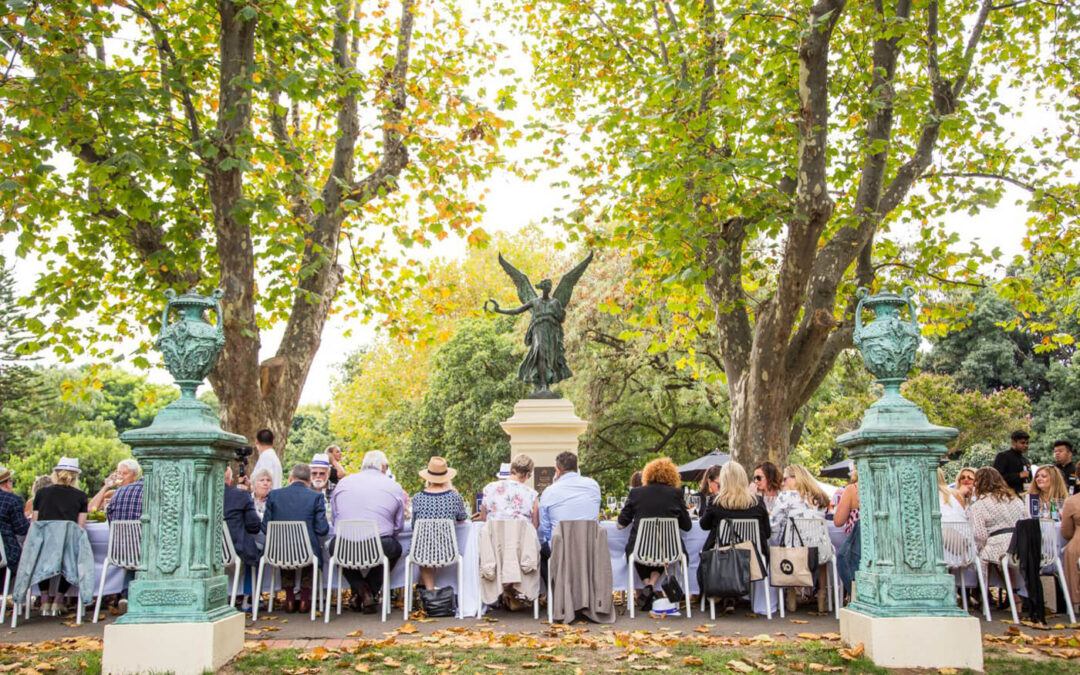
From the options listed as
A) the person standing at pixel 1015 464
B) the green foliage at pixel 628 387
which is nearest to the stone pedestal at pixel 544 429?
the person standing at pixel 1015 464

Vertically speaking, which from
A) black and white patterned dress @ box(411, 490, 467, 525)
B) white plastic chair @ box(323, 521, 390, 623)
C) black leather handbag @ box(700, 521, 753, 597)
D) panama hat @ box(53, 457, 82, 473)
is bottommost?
black leather handbag @ box(700, 521, 753, 597)

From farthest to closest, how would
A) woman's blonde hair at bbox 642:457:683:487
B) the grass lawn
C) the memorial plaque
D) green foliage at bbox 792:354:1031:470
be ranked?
1. green foliage at bbox 792:354:1031:470
2. the memorial plaque
3. woman's blonde hair at bbox 642:457:683:487
4. the grass lawn

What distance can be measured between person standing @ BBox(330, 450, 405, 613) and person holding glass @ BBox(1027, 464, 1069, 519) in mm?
6222

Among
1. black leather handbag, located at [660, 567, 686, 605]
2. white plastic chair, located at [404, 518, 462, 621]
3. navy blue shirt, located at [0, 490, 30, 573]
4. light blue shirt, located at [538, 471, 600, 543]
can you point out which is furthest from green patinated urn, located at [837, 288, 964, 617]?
navy blue shirt, located at [0, 490, 30, 573]

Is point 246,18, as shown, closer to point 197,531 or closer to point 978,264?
point 197,531

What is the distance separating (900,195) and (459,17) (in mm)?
7215

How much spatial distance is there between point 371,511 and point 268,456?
221 cm

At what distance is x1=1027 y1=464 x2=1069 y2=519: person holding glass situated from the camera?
8.75 m

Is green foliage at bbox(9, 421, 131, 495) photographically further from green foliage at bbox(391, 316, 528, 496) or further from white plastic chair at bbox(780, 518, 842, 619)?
white plastic chair at bbox(780, 518, 842, 619)

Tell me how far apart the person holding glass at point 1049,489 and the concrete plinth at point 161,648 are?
7.58 meters

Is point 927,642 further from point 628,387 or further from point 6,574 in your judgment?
point 628,387

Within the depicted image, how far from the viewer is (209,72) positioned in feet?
34.5

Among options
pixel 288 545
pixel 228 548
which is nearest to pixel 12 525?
pixel 228 548

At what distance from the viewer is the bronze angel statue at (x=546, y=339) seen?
1320cm
